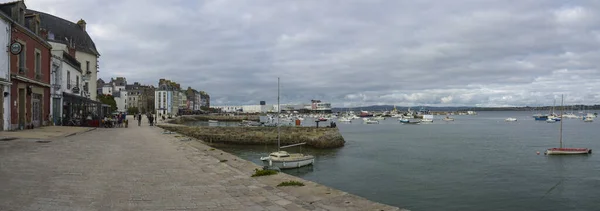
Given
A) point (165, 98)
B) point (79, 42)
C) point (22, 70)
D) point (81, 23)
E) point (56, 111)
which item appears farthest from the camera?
point (165, 98)

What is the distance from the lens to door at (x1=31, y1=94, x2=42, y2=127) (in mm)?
28688

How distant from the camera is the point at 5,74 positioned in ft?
77.2

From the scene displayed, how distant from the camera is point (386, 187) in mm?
23953

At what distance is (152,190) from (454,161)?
32.3m

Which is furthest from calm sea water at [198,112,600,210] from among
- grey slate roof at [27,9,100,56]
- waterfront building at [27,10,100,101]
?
grey slate roof at [27,9,100,56]

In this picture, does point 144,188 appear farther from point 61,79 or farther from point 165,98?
point 165,98

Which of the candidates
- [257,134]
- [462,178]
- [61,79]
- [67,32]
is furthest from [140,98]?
[462,178]

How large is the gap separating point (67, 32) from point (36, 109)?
25.3 meters

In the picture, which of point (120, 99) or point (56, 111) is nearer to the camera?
point (56, 111)

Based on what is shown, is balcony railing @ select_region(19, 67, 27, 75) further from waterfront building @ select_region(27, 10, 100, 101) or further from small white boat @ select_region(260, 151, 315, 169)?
waterfront building @ select_region(27, 10, 100, 101)

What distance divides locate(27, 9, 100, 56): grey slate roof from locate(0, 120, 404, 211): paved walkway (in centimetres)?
4031

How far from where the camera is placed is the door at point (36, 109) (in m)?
28.7

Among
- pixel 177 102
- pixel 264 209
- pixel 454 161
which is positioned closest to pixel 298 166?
pixel 454 161

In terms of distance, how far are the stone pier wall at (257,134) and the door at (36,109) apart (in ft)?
63.1
